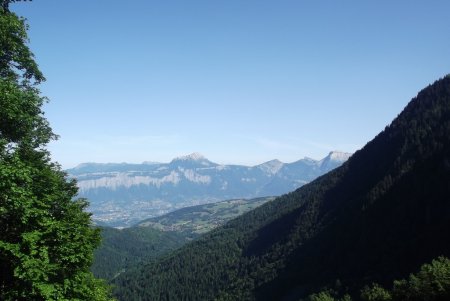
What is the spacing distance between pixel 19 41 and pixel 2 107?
6.07 m

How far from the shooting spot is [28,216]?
20.9 m

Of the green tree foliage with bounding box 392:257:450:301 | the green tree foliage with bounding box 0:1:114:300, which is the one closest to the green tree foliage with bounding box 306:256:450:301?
Answer: the green tree foliage with bounding box 392:257:450:301

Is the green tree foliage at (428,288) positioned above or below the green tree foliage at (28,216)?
below

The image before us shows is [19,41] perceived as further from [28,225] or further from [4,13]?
[28,225]

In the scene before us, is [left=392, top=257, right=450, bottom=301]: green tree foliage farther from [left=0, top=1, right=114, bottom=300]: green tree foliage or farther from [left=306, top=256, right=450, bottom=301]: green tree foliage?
[left=0, top=1, right=114, bottom=300]: green tree foliage

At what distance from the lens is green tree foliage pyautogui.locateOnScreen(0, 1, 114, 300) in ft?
66.1

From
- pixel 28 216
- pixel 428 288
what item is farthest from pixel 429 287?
pixel 28 216

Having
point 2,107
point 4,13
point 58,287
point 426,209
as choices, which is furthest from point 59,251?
point 426,209

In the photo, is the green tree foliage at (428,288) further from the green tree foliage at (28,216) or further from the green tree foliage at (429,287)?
the green tree foliage at (28,216)

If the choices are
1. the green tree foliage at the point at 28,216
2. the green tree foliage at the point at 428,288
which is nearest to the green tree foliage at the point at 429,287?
the green tree foliage at the point at 428,288

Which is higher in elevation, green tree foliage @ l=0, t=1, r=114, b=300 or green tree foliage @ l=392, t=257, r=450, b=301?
green tree foliage @ l=0, t=1, r=114, b=300

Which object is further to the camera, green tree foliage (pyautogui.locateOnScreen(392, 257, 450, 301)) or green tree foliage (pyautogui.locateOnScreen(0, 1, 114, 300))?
green tree foliage (pyautogui.locateOnScreen(392, 257, 450, 301))

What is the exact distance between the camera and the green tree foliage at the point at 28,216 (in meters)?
20.1

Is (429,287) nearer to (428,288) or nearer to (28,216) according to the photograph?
(428,288)
